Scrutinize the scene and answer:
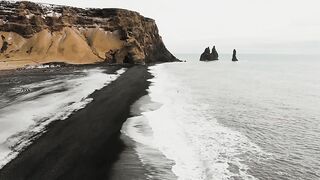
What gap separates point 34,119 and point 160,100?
50.4 ft

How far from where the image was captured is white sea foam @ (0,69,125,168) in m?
21.6

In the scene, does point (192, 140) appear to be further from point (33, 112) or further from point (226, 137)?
point (33, 112)

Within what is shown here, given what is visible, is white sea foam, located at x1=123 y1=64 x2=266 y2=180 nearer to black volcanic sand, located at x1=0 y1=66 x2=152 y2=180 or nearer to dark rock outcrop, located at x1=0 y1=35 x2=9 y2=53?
black volcanic sand, located at x1=0 y1=66 x2=152 y2=180

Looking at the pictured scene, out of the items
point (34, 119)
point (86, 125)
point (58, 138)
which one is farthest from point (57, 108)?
point (58, 138)

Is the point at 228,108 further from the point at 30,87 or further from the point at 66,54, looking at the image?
the point at 66,54

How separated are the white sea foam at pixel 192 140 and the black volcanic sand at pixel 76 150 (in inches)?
66.0

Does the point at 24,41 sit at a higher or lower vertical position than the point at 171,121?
higher

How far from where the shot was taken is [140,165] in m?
17.9

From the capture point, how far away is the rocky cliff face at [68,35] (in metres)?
111

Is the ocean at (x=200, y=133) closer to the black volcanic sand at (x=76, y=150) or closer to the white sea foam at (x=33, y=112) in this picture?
the white sea foam at (x=33, y=112)

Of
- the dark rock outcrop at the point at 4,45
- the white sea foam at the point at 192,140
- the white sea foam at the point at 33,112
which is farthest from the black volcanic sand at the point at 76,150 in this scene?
the dark rock outcrop at the point at 4,45

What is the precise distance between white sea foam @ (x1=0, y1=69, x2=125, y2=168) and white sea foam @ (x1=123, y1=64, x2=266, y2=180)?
6.61 meters

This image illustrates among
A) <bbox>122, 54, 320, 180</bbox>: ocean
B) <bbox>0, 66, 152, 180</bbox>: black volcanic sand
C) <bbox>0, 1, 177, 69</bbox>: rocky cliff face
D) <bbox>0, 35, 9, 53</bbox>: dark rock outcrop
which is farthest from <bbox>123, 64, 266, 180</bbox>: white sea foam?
<bbox>0, 35, 9, 53</bbox>: dark rock outcrop

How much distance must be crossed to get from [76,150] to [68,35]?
109976 mm
